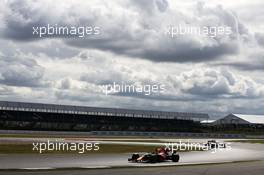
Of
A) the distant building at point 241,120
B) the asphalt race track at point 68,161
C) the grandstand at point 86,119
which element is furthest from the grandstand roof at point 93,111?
the asphalt race track at point 68,161

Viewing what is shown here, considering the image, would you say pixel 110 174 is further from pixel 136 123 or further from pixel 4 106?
pixel 136 123

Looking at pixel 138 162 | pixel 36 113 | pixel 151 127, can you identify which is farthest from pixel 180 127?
pixel 138 162

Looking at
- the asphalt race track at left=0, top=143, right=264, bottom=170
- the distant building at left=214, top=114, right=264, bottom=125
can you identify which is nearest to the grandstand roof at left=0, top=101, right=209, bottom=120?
the distant building at left=214, top=114, right=264, bottom=125

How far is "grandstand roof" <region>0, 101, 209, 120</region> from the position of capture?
99.8 metres

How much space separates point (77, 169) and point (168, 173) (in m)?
4.19

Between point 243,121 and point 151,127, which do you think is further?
point 243,121

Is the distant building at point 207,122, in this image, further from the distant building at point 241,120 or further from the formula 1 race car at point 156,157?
the formula 1 race car at point 156,157

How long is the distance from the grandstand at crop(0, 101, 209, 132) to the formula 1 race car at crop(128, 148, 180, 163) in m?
64.8

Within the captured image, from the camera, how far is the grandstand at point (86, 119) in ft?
316

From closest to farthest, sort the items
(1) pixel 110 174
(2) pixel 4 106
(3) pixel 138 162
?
(1) pixel 110 174, (3) pixel 138 162, (2) pixel 4 106

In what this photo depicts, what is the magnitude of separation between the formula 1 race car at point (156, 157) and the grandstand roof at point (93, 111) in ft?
242

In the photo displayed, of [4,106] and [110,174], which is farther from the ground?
[4,106]

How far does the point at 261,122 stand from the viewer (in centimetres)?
12438

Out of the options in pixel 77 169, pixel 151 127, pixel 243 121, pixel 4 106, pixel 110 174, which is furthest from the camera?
pixel 243 121
